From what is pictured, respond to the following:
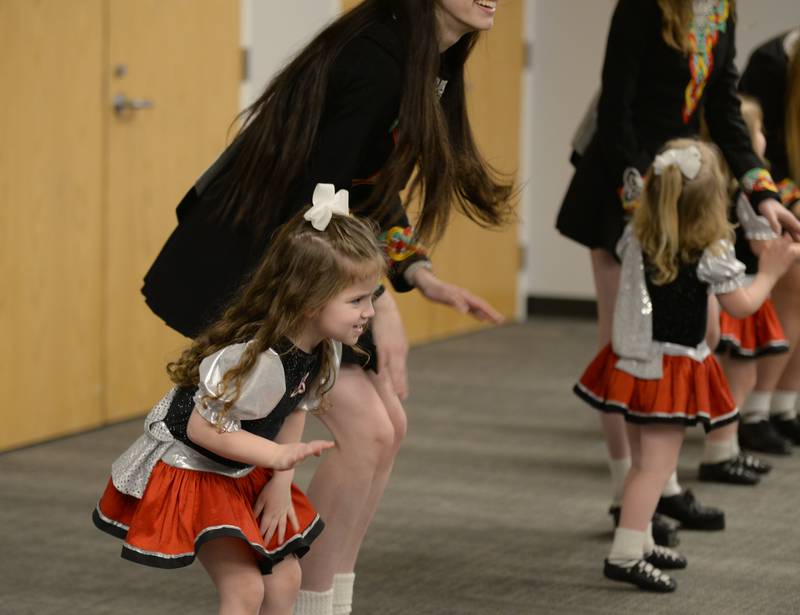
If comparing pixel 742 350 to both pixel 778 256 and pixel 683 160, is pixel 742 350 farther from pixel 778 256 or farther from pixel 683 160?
pixel 778 256

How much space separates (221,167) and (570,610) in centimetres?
119

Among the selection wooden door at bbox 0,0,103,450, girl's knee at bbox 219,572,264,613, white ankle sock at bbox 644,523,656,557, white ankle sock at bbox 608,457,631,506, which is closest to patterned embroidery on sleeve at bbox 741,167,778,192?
white ankle sock at bbox 608,457,631,506

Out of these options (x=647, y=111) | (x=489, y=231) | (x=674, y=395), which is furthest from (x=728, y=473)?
(x=489, y=231)

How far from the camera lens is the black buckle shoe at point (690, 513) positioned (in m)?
3.62

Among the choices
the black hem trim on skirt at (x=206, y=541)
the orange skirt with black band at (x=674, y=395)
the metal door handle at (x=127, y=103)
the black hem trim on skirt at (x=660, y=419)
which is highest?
the metal door handle at (x=127, y=103)

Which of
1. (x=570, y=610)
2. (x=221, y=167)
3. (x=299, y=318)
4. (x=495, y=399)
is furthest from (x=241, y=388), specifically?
(x=495, y=399)

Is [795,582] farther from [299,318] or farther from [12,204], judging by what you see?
[12,204]

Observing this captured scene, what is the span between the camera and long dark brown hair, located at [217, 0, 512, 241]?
7.68ft

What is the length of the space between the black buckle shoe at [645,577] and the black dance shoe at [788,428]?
69.2 inches

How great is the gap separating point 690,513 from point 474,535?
0.54 metres

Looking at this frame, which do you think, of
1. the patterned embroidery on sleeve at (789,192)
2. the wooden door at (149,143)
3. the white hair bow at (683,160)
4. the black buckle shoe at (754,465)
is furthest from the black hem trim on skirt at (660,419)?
the wooden door at (149,143)

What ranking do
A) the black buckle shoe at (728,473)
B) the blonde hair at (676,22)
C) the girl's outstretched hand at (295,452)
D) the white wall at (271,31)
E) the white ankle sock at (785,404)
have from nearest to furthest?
the girl's outstretched hand at (295,452), the blonde hair at (676,22), the black buckle shoe at (728,473), the white ankle sock at (785,404), the white wall at (271,31)

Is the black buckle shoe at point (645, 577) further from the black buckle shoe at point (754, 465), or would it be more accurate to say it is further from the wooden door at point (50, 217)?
the wooden door at point (50, 217)

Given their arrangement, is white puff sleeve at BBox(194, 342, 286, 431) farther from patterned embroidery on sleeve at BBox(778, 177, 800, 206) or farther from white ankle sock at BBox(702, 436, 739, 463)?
patterned embroidery on sleeve at BBox(778, 177, 800, 206)
